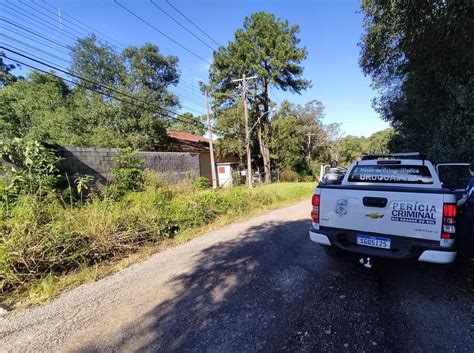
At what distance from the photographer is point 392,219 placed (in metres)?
2.94

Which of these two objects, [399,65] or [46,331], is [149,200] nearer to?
[46,331]

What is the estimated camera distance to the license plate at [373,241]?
3004mm

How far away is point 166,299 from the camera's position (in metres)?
3.23

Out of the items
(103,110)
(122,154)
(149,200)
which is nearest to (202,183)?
(122,154)

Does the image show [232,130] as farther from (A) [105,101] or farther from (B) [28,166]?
(B) [28,166]

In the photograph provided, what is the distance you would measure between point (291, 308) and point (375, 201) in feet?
5.14

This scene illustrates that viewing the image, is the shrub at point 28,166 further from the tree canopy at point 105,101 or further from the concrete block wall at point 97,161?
the tree canopy at point 105,101

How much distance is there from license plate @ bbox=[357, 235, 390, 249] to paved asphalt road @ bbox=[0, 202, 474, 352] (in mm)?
586

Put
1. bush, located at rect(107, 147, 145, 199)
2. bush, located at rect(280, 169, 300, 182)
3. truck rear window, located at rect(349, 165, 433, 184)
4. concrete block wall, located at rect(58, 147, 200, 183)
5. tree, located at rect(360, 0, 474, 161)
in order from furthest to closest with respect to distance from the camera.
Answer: bush, located at rect(280, 169, 300, 182), bush, located at rect(107, 147, 145, 199), concrete block wall, located at rect(58, 147, 200, 183), tree, located at rect(360, 0, 474, 161), truck rear window, located at rect(349, 165, 433, 184)

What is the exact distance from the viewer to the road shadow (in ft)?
7.67

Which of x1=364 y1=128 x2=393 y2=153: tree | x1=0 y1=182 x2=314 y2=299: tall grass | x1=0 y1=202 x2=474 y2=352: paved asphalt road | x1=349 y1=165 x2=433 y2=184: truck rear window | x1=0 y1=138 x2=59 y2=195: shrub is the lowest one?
x1=0 y1=202 x2=474 y2=352: paved asphalt road

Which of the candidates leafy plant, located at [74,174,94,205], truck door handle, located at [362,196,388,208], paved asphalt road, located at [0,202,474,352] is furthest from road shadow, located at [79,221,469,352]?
leafy plant, located at [74,174,94,205]

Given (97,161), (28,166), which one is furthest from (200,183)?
(28,166)

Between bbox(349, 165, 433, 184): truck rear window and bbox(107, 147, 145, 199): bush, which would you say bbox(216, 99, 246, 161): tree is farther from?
bbox(349, 165, 433, 184): truck rear window
